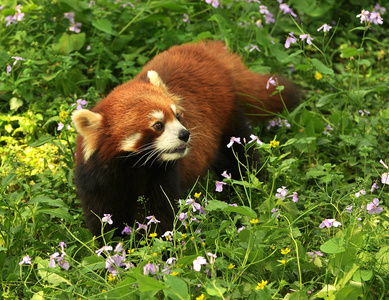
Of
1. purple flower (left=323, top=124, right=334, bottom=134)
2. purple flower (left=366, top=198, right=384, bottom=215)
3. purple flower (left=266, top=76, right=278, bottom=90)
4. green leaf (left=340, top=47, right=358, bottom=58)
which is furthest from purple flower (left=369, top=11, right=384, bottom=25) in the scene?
purple flower (left=366, top=198, right=384, bottom=215)

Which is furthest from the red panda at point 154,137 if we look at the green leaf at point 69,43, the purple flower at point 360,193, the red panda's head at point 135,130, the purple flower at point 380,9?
the purple flower at point 380,9

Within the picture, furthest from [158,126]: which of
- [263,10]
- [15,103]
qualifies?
[263,10]

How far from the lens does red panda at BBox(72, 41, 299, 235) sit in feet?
11.1

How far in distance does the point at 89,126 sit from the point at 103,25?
5.99 ft

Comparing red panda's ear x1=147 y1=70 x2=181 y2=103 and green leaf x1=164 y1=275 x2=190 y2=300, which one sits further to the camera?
red panda's ear x1=147 y1=70 x2=181 y2=103

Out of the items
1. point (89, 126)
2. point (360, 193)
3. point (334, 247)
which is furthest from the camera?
point (89, 126)

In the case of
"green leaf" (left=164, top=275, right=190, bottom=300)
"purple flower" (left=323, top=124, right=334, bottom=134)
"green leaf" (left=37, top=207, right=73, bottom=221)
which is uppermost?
"green leaf" (left=164, top=275, right=190, bottom=300)

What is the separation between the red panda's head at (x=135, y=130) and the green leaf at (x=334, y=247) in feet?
3.27

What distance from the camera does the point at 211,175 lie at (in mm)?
4480

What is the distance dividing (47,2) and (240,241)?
323 centimetres

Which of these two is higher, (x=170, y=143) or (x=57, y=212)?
(x=170, y=143)

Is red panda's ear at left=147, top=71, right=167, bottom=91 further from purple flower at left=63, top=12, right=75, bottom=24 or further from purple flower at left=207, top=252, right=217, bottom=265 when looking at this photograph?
purple flower at left=63, top=12, right=75, bottom=24

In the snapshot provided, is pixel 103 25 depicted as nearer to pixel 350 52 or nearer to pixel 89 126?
pixel 89 126

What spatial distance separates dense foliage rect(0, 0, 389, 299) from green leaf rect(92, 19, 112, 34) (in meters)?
0.02
